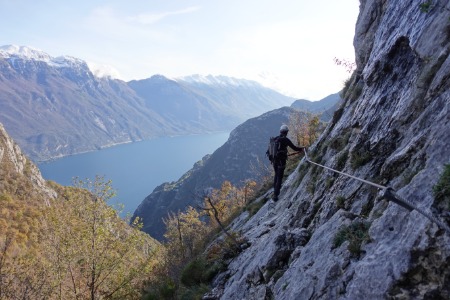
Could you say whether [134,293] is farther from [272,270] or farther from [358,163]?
[358,163]

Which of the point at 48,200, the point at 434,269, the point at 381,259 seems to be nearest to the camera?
the point at 434,269

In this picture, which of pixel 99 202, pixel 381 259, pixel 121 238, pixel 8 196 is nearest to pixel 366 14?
pixel 381 259

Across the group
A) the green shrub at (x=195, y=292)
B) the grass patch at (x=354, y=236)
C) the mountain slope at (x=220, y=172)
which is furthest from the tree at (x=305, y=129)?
the mountain slope at (x=220, y=172)

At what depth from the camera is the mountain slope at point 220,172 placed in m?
144

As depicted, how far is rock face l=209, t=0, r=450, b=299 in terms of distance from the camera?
5.41m

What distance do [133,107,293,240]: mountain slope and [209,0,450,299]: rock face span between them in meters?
121

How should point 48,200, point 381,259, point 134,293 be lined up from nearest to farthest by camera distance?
point 381,259, point 134,293, point 48,200

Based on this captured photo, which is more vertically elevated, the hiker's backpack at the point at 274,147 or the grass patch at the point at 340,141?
the hiker's backpack at the point at 274,147

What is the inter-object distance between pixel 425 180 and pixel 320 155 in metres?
8.21

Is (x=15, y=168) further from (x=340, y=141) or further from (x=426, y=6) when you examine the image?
(x=426, y=6)

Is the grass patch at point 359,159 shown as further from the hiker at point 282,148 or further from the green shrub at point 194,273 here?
the green shrub at point 194,273

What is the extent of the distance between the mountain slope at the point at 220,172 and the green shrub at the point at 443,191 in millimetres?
127439

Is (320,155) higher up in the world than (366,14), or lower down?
lower down

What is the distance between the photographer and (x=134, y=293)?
76.1ft
